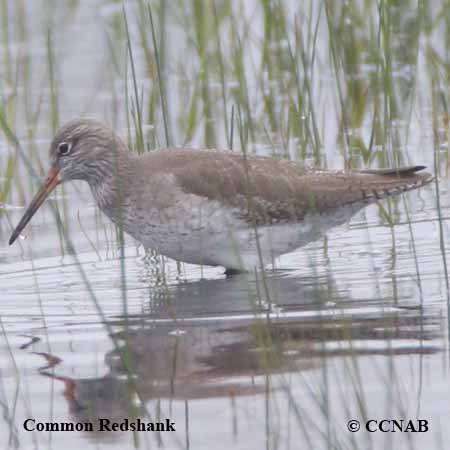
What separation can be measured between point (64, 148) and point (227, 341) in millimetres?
2167

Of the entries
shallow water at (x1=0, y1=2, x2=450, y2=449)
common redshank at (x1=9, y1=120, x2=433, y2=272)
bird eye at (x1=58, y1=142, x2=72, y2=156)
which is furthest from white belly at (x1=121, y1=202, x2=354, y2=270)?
bird eye at (x1=58, y1=142, x2=72, y2=156)

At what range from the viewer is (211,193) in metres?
7.34

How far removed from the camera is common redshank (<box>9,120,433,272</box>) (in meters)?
7.24

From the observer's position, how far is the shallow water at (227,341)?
15.8 feet

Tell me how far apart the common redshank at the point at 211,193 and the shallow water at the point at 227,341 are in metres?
0.20

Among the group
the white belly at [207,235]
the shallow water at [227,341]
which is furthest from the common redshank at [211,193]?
the shallow water at [227,341]

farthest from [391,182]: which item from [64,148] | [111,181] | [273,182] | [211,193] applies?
[64,148]

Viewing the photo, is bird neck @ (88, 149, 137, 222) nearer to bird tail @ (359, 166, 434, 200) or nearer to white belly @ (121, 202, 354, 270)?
white belly @ (121, 202, 354, 270)

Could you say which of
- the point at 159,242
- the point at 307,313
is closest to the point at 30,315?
the point at 159,242

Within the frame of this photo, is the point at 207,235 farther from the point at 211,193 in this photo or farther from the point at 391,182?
the point at 391,182

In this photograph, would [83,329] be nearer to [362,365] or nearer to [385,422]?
[362,365]

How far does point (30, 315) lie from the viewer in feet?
21.6

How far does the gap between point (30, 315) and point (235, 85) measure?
12.9 ft

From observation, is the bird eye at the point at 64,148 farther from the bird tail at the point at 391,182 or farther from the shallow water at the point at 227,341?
the bird tail at the point at 391,182
